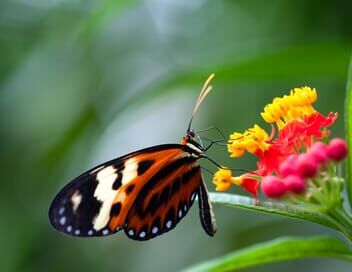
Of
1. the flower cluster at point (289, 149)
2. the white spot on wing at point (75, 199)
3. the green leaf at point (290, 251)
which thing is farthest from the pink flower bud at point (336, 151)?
the white spot on wing at point (75, 199)

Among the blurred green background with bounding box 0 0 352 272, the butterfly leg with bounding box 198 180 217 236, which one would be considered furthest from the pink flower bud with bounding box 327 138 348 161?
Result: the blurred green background with bounding box 0 0 352 272

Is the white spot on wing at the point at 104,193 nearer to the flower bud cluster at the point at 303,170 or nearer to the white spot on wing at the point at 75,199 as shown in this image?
the white spot on wing at the point at 75,199

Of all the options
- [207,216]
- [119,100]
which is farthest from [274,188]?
[119,100]

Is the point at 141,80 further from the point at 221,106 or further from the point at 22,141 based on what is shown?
the point at 22,141

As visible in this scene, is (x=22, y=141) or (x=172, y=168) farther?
(x=22, y=141)

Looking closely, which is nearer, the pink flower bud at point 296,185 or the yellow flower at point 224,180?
the pink flower bud at point 296,185

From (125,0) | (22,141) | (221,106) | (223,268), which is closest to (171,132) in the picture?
(221,106)

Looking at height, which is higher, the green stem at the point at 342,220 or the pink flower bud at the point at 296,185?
the pink flower bud at the point at 296,185
